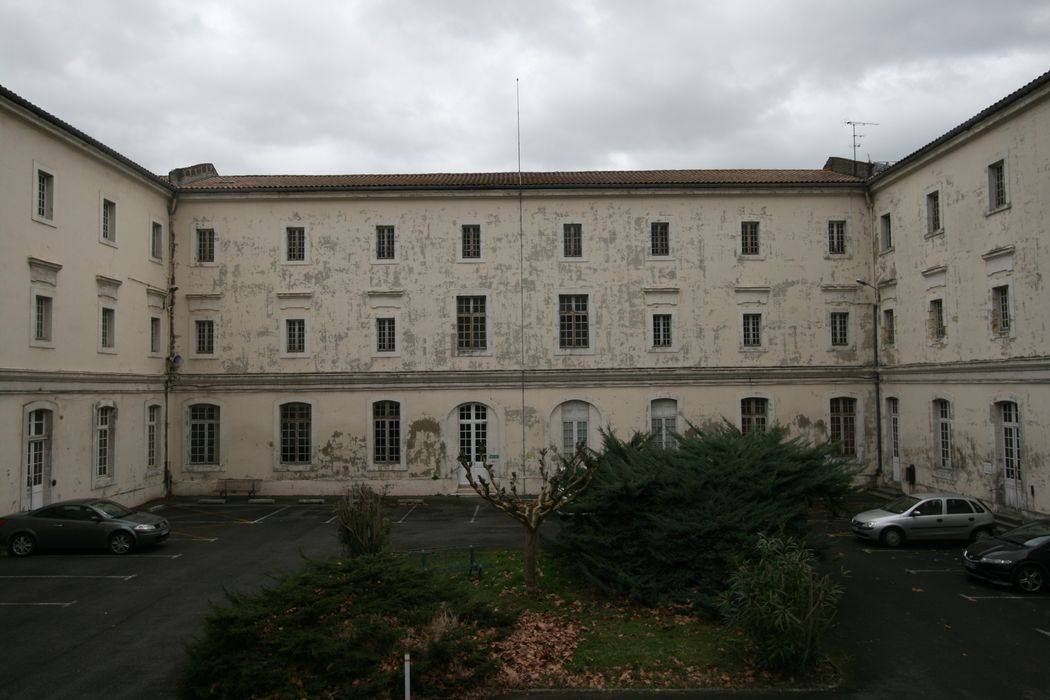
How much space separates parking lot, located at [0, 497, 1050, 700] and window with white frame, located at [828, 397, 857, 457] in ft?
25.1

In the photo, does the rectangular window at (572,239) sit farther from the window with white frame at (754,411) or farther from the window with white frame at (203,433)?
the window with white frame at (203,433)

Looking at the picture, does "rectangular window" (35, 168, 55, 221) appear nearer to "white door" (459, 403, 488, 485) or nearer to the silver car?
"white door" (459, 403, 488, 485)

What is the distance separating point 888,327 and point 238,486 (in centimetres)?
2668

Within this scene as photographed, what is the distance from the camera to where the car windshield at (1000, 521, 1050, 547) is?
15.0 meters

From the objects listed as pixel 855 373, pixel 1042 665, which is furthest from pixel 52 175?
pixel 855 373

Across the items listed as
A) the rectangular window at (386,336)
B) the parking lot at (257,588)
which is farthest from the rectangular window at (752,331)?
the rectangular window at (386,336)

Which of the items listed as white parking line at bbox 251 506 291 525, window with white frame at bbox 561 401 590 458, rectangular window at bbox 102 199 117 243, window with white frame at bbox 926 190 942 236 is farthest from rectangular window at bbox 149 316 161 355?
window with white frame at bbox 926 190 942 236

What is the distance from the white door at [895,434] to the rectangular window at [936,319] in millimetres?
3599

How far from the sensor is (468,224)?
2925cm

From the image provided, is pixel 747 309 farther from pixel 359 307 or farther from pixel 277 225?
pixel 277 225

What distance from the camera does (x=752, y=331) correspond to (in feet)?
95.6

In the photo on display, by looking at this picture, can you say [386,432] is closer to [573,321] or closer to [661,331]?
[573,321]

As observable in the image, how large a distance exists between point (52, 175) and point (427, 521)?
1585 cm

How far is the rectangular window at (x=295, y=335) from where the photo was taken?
95.2 ft
